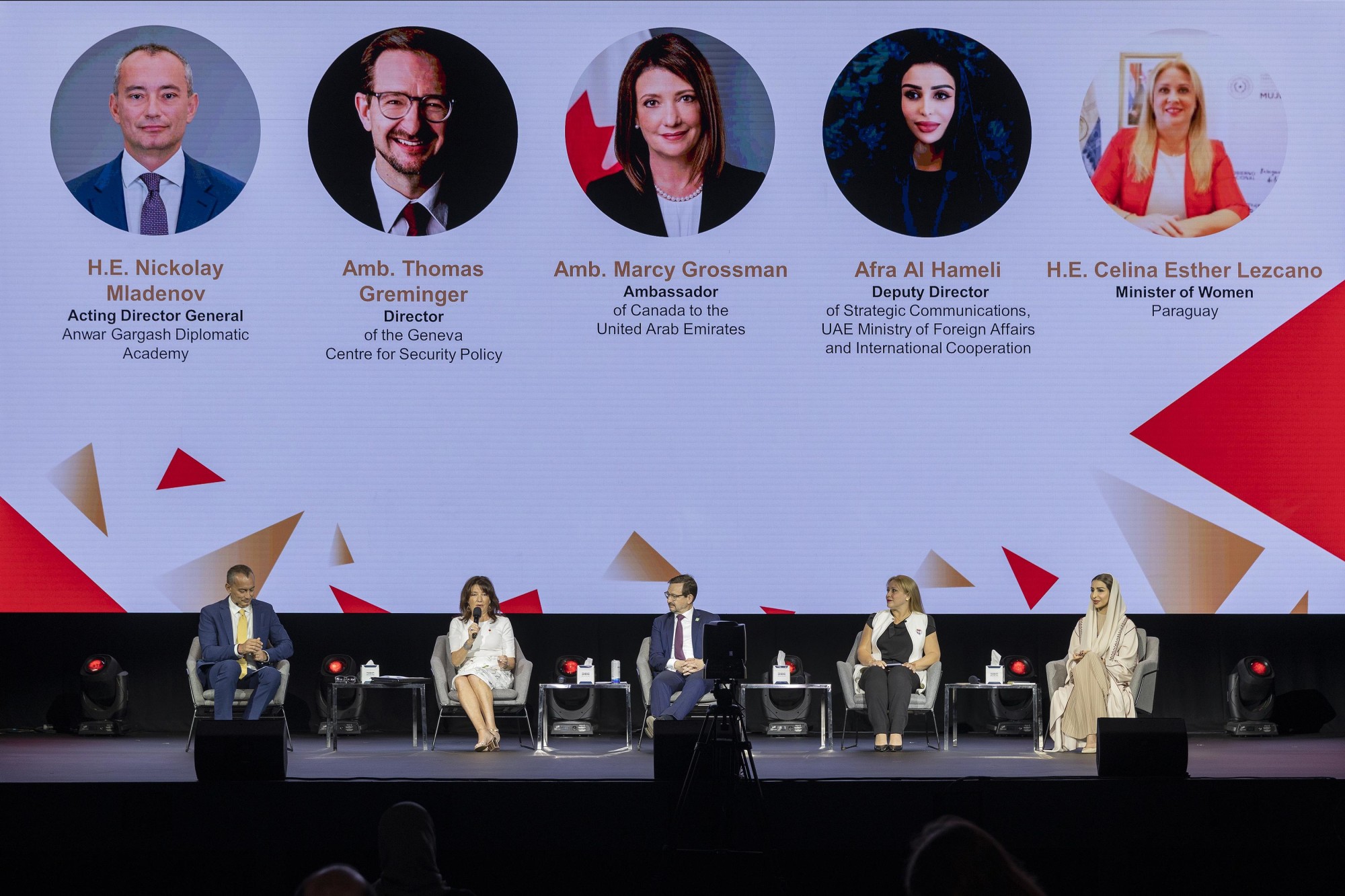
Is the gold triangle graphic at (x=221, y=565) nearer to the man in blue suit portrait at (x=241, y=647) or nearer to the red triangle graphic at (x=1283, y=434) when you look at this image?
the man in blue suit portrait at (x=241, y=647)

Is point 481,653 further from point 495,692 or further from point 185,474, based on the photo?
point 185,474

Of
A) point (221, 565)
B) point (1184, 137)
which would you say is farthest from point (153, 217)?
point (1184, 137)

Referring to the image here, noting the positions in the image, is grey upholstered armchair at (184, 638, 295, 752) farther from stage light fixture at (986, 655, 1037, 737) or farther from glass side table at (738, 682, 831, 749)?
stage light fixture at (986, 655, 1037, 737)

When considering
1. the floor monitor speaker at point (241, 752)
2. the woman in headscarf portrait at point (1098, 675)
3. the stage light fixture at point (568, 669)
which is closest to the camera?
the floor monitor speaker at point (241, 752)

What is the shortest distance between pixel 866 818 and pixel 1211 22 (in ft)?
15.8

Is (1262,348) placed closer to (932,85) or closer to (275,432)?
(932,85)

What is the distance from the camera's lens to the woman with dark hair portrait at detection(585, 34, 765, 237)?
6.98 metres

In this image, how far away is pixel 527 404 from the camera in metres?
6.96

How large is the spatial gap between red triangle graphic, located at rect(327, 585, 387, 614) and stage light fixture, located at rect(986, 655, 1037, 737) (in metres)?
3.21

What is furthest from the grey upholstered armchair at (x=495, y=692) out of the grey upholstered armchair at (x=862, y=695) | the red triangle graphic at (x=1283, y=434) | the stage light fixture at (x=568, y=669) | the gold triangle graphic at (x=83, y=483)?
the red triangle graphic at (x=1283, y=434)

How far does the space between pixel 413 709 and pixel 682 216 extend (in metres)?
2.85

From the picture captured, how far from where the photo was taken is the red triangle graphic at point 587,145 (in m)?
7.00

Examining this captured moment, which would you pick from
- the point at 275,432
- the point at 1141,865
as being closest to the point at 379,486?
the point at 275,432

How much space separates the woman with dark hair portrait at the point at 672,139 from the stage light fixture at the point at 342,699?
8.82 feet
